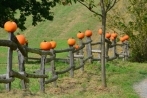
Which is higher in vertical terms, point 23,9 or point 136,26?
point 23,9

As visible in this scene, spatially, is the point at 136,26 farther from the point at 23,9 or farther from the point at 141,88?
the point at 141,88

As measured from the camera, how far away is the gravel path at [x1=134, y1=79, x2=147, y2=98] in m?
10.5

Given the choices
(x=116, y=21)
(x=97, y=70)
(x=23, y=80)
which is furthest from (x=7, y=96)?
(x=116, y=21)

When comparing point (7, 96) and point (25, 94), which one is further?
point (25, 94)

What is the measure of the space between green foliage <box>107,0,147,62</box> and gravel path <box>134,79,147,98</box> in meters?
8.26

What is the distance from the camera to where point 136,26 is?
2167 cm

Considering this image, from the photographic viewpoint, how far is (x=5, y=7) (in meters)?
21.6

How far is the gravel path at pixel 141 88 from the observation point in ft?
34.5

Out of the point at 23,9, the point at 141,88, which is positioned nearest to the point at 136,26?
the point at 23,9

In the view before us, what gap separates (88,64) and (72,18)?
2790cm

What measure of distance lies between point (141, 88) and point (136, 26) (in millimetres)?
10425

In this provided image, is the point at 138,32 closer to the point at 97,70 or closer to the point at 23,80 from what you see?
the point at 97,70

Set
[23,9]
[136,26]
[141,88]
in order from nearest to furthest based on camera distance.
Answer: [141,88]
[136,26]
[23,9]

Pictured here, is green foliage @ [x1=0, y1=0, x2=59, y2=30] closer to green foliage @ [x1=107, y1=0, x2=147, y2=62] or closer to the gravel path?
green foliage @ [x1=107, y1=0, x2=147, y2=62]
